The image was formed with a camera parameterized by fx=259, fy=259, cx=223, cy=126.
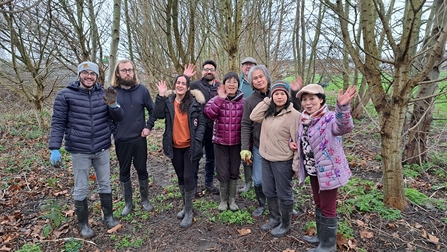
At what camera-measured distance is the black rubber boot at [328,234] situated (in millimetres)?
2791

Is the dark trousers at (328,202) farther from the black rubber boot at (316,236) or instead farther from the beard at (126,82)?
the beard at (126,82)

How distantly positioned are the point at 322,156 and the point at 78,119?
2.89 m

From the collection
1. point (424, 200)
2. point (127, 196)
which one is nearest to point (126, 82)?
point (127, 196)

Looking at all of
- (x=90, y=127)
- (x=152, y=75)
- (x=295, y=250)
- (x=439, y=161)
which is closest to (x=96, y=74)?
(x=90, y=127)

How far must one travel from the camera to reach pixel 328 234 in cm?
280

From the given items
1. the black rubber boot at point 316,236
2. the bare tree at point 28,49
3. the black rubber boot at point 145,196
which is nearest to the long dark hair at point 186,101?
the black rubber boot at point 145,196

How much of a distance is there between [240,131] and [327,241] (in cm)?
169

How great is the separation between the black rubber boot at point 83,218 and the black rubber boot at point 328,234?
2822 millimetres

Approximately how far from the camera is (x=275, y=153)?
309cm

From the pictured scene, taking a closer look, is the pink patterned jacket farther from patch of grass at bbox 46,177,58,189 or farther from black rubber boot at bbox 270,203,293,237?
patch of grass at bbox 46,177,58,189

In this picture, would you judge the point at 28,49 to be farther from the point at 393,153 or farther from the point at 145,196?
the point at 393,153

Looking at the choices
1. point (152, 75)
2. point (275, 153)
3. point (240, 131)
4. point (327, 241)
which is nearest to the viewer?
point (327, 241)

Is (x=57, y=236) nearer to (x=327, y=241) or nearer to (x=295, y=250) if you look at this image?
(x=295, y=250)

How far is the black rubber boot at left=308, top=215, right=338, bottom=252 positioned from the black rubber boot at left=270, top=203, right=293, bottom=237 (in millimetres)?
443
